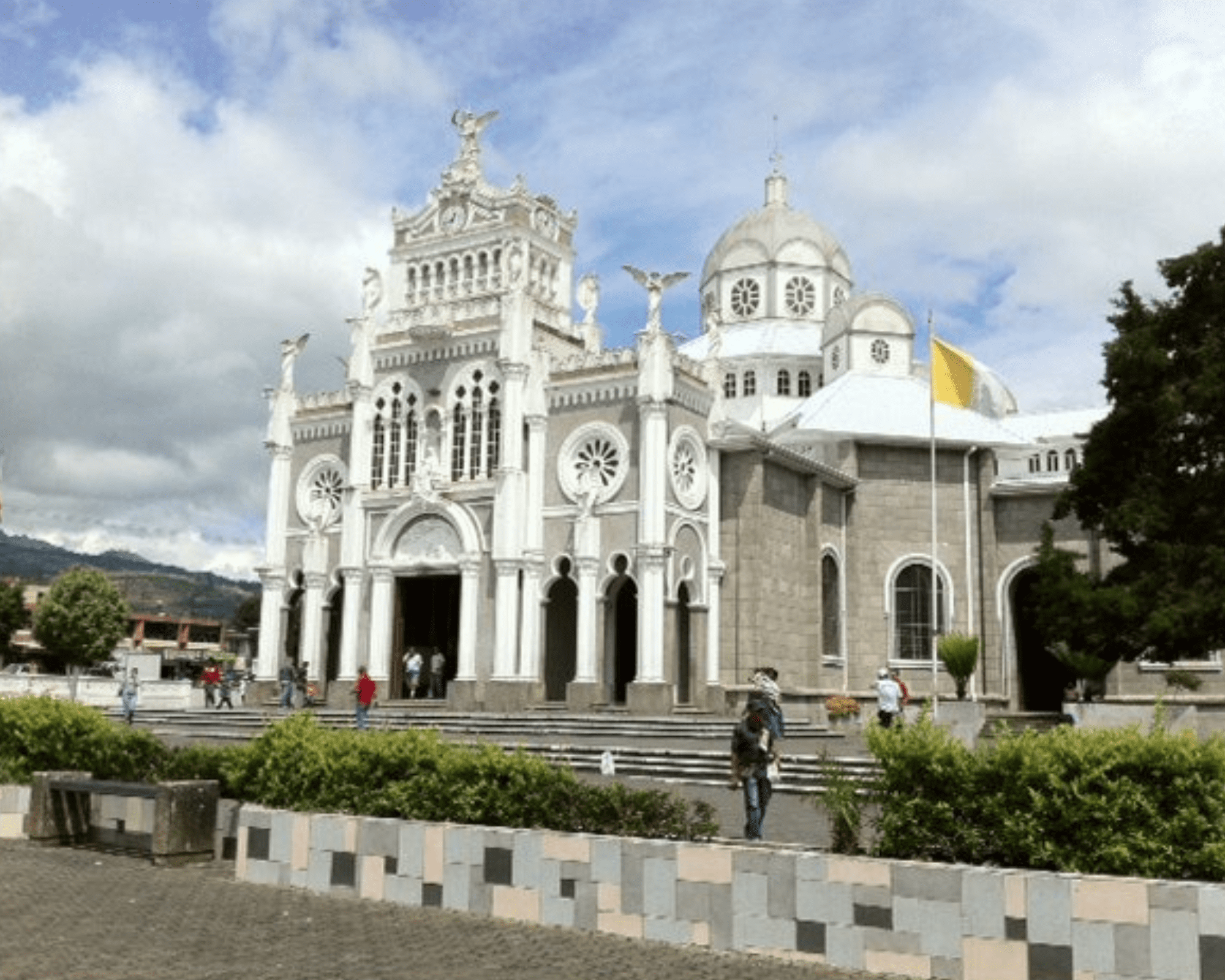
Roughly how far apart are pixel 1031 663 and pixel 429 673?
20.2 meters

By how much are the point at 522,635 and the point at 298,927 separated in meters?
26.0

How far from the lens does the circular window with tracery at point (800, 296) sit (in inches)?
2205

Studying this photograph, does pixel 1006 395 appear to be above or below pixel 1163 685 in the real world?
above

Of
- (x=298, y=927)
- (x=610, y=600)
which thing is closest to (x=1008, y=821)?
(x=298, y=927)

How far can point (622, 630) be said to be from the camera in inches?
1523

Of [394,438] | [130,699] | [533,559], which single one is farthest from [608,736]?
[394,438]

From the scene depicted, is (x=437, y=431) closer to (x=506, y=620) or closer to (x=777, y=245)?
(x=506, y=620)

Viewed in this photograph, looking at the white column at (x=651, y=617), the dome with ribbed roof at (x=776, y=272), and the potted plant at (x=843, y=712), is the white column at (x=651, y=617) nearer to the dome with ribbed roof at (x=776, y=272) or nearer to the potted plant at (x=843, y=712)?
the potted plant at (x=843, y=712)

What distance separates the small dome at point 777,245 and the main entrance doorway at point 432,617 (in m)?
23.4

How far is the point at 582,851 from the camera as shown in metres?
10.6

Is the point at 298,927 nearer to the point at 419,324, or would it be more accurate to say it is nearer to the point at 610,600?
the point at 610,600

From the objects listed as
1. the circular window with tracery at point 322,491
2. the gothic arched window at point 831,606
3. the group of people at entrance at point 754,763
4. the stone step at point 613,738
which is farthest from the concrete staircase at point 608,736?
the gothic arched window at point 831,606

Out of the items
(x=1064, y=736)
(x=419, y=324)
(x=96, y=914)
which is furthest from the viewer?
(x=419, y=324)

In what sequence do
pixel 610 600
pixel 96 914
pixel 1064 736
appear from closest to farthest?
pixel 1064 736 → pixel 96 914 → pixel 610 600
